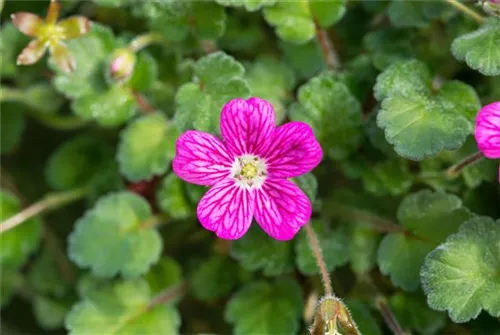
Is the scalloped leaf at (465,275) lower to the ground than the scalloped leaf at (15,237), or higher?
higher

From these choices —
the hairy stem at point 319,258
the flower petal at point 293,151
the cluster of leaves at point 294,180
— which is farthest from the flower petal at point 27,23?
the hairy stem at point 319,258

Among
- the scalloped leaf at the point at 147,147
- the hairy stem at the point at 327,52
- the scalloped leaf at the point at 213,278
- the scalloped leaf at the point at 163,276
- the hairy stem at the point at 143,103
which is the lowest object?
the scalloped leaf at the point at 163,276

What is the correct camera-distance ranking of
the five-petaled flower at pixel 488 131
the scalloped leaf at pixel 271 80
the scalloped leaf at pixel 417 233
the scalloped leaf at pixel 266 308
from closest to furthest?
the five-petaled flower at pixel 488 131, the scalloped leaf at pixel 417 233, the scalloped leaf at pixel 266 308, the scalloped leaf at pixel 271 80

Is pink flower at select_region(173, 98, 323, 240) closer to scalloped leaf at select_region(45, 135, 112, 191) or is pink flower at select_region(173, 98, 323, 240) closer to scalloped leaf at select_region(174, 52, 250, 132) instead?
scalloped leaf at select_region(174, 52, 250, 132)

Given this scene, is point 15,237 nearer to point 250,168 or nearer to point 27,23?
point 27,23

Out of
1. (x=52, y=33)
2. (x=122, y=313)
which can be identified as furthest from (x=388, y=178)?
(x=52, y=33)

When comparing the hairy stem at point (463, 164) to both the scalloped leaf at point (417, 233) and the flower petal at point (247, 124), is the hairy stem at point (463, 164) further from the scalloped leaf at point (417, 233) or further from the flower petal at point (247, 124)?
the flower petal at point (247, 124)

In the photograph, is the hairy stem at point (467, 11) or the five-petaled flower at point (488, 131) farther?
the hairy stem at point (467, 11)
